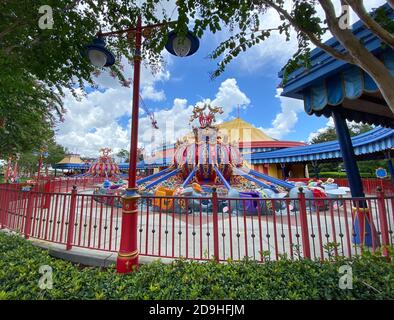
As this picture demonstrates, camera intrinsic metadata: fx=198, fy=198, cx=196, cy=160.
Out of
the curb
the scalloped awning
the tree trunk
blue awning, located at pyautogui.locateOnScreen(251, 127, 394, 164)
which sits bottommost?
the curb

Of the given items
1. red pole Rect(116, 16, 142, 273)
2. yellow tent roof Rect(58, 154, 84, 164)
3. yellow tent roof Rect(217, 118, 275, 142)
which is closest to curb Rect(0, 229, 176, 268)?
red pole Rect(116, 16, 142, 273)

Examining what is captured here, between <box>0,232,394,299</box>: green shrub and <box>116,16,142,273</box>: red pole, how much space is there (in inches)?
15.3

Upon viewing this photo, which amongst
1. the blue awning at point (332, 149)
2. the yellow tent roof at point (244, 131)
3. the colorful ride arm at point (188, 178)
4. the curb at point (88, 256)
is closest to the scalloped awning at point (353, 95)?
the curb at point (88, 256)

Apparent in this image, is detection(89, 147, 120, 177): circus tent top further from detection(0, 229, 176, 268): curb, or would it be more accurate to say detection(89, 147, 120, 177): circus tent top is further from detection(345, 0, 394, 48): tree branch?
detection(345, 0, 394, 48): tree branch

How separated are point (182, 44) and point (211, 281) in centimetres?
320

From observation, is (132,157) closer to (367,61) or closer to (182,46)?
(182,46)

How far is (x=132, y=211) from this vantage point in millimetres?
3064

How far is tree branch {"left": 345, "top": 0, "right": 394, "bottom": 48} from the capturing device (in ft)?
6.47

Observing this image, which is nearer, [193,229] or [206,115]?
[193,229]

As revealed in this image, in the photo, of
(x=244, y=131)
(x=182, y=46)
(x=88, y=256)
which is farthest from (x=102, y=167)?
(x=182, y=46)

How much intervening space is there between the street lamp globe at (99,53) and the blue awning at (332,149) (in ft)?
42.3
